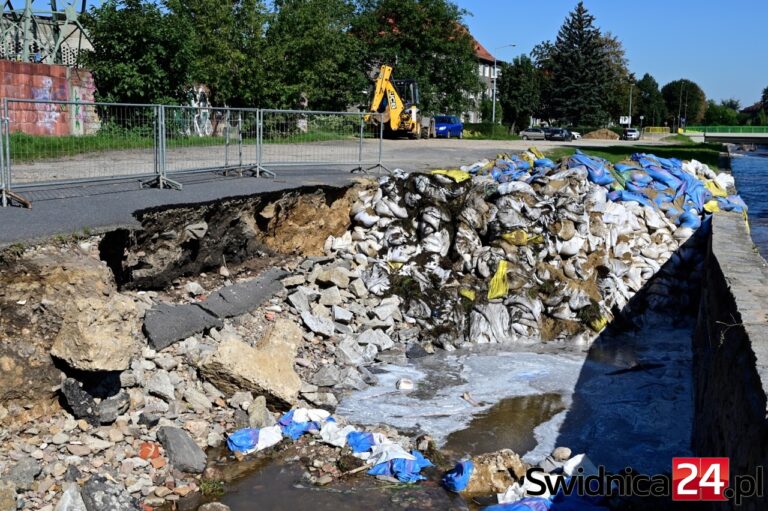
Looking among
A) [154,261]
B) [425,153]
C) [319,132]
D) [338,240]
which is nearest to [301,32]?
[425,153]

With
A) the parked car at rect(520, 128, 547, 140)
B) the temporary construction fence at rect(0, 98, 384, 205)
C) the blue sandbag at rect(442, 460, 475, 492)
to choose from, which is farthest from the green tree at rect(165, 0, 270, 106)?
the parked car at rect(520, 128, 547, 140)

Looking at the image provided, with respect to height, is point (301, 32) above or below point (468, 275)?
above

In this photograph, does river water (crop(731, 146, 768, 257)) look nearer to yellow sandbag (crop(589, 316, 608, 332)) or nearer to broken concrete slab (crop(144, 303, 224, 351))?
yellow sandbag (crop(589, 316, 608, 332))

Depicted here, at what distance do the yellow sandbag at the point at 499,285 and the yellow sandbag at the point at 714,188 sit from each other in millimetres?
5694

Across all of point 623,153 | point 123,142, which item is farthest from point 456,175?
point 623,153

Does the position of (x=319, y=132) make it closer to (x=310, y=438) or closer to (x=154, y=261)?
(x=154, y=261)

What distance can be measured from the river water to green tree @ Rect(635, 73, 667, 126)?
59.2 metres

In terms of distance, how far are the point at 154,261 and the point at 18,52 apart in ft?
64.9

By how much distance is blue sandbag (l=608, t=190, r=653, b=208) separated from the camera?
12.2 m

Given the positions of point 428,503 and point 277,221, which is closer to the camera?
point 428,503

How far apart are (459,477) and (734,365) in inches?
85.9

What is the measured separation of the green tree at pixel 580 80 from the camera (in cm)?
7056

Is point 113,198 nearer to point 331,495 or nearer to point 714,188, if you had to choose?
point 331,495

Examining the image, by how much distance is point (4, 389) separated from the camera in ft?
19.4
